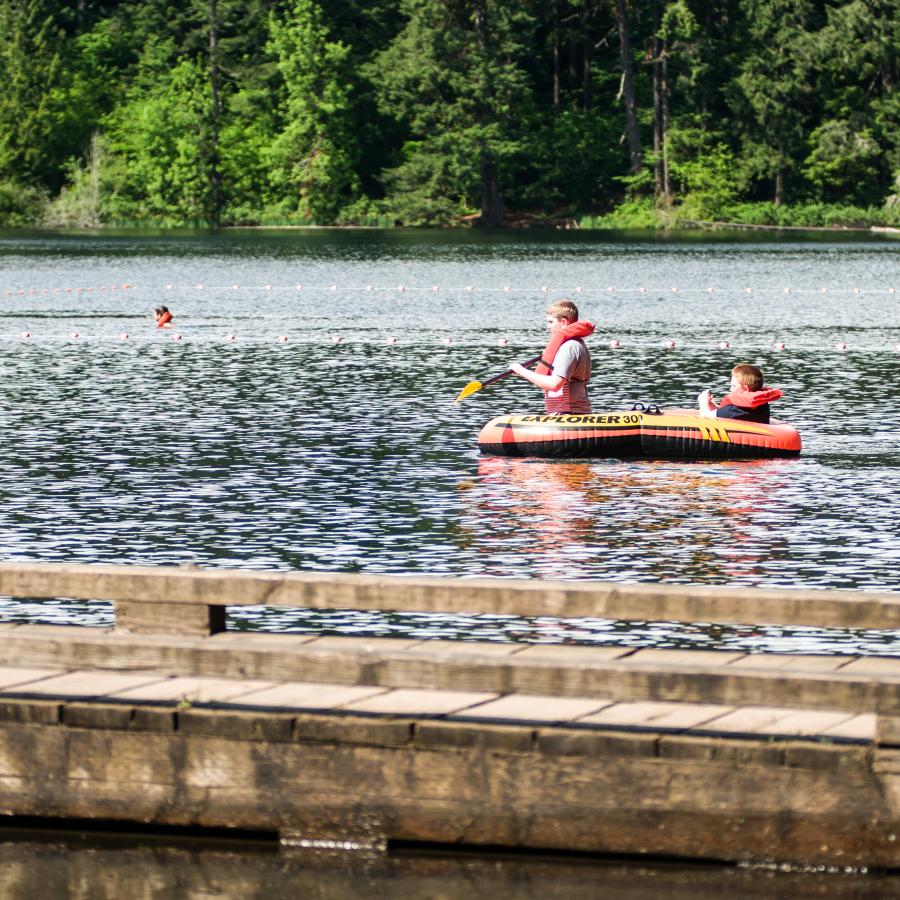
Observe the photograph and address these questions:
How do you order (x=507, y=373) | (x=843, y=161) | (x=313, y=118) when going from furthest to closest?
(x=313, y=118) → (x=843, y=161) → (x=507, y=373)

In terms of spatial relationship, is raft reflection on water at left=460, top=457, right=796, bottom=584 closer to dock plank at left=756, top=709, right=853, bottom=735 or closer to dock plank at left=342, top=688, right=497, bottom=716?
dock plank at left=342, top=688, right=497, bottom=716

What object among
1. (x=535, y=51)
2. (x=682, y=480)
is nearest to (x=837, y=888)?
(x=682, y=480)

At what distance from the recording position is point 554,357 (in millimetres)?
26328

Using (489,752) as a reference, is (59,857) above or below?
below

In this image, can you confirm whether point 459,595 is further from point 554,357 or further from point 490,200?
point 490,200

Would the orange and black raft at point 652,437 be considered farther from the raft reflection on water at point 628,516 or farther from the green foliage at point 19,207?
the green foliage at point 19,207

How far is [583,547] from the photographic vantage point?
790 inches

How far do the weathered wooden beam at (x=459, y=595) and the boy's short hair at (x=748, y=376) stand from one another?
15993 millimetres

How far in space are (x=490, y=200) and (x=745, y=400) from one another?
115 metres

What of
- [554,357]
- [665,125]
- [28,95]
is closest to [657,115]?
[665,125]

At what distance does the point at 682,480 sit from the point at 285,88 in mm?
126295

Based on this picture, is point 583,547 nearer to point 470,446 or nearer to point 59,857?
point 470,446

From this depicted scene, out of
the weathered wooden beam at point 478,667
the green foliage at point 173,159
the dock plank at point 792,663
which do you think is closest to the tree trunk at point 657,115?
the green foliage at point 173,159

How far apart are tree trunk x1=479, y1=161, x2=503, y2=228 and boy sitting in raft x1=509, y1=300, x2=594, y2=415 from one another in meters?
112
